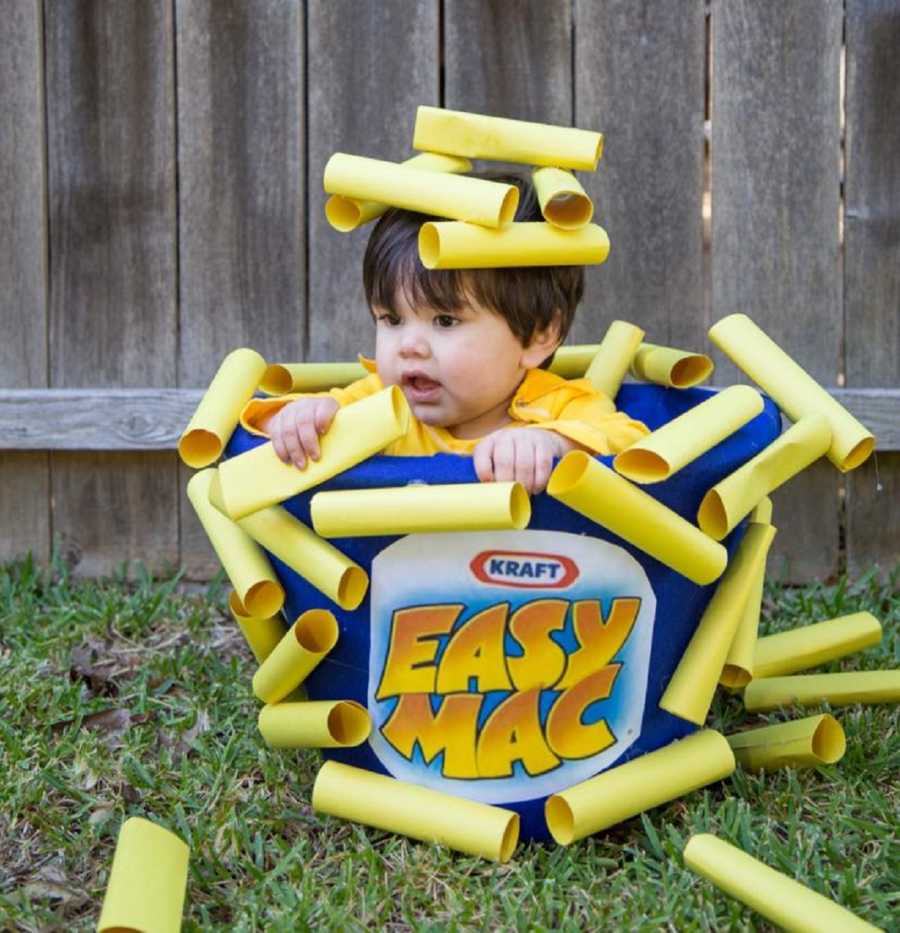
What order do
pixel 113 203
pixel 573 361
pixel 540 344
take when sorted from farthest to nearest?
pixel 113 203, pixel 573 361, pixel 540 344

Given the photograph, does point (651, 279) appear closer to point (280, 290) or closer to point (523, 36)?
point (523, 36)

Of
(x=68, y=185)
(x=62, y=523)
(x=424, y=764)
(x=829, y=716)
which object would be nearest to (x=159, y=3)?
(x=68, y=185)

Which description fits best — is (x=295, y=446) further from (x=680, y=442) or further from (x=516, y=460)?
(x=680, y=442)

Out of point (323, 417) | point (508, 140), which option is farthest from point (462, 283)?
point (323, 417)

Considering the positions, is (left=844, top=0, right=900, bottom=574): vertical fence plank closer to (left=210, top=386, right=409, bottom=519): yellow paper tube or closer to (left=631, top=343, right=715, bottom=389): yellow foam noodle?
(left=631, top=343, right=715, bottom=389): yellow foam noodle

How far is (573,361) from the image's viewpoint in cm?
244

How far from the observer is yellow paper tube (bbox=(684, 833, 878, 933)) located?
1512 mm

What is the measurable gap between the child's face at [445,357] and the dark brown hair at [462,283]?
0.02 metres

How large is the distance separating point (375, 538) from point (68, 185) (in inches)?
54.1

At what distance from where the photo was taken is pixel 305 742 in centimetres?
191

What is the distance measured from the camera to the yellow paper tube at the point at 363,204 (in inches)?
79.7

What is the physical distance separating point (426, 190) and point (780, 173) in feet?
3.51

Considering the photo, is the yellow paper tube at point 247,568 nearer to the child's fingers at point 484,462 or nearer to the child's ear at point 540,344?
the child's fingers at point 484,462

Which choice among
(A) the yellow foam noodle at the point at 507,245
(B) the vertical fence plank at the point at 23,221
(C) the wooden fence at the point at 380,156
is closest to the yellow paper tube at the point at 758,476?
(A) the yellow foam noodle at the point at 507,245
